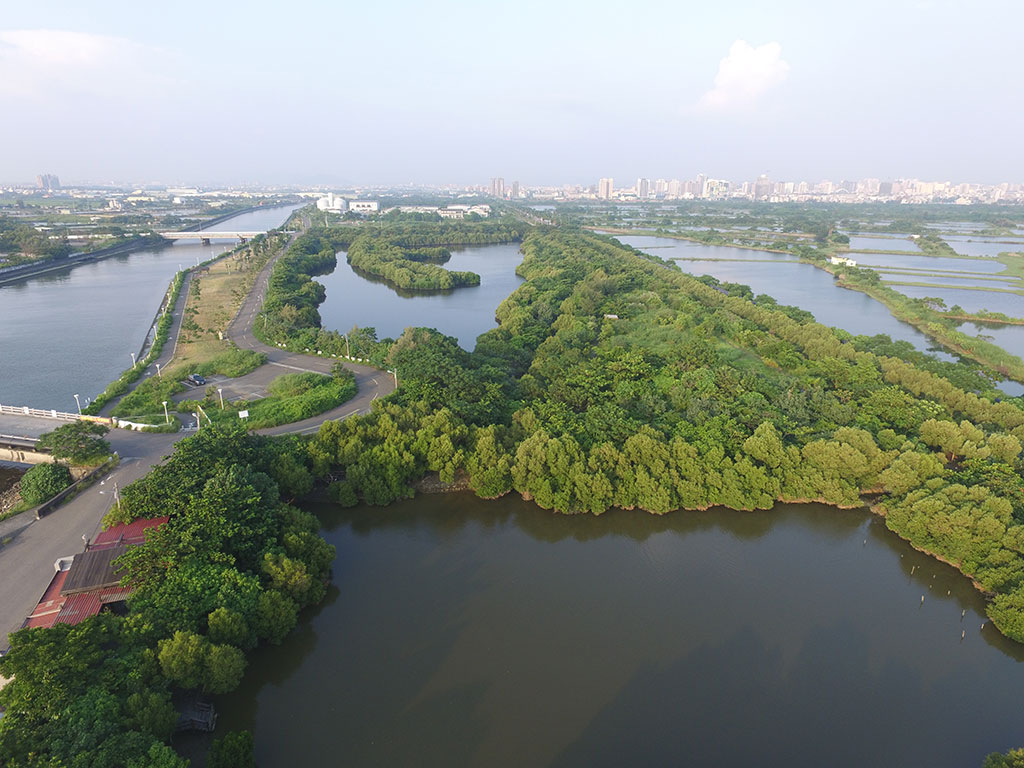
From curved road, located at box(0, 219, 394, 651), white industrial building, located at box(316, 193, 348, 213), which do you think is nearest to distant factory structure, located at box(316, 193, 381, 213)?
white industrial building, located at box(316, 193, 348, 213)

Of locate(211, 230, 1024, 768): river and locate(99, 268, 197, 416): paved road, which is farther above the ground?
locate(99, 268, 197, 416): paved road

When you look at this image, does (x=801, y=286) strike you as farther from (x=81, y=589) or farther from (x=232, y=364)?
(x=81, y=589)

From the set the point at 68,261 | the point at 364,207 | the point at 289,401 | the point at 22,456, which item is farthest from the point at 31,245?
the point at 364,207

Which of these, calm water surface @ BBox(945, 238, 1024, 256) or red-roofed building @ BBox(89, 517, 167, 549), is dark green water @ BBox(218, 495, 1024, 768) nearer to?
red-roofed building @ BBox(89, 517, 167, 549)

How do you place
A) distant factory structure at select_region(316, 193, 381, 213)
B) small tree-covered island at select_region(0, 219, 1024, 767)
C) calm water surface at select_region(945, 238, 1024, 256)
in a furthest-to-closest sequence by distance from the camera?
distant factory structure at select_region(316, 193, 381, 213)
calm water surface at select_region(945, 238, 1024, 256)
small tree-covered island at select_region(0, 219, 1024, 767)

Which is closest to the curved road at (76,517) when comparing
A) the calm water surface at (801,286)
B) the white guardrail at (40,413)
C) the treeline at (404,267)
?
the white guardrail at (40,413)

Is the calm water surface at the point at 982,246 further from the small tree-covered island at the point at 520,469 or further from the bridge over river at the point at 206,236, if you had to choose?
the bridge over river at the point at 206,236

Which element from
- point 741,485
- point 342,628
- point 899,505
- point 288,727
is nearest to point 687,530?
point 741,485
